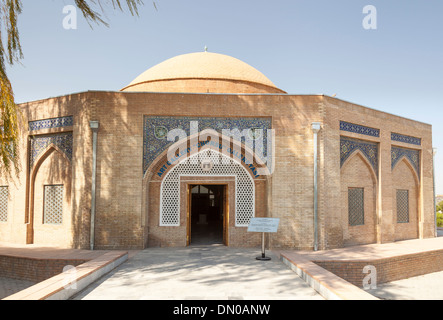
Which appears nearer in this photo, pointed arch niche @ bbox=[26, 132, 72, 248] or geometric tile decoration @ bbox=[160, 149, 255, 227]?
geometric tile decoration @ bbox=[160, 149, 255, 227]

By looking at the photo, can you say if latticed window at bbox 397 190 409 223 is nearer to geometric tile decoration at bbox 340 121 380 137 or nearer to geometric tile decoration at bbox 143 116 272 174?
geometric tile decoration at bbox 340 121 380 137

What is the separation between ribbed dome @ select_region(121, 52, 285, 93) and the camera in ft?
29.9

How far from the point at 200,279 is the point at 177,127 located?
357 cm

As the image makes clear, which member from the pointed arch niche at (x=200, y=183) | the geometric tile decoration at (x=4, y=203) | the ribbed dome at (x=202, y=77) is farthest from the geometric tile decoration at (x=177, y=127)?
the geometric tile decoration at (x=4, y=203)

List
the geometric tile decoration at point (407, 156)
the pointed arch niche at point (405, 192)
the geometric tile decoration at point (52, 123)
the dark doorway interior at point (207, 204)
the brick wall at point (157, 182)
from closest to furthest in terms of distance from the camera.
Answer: the brick wall at point (157, 182)
the geometric tile decoration at point (52, 123)
the geometric tile decoration at point (407, 156)
the pointed arch niche at point (405, 192)
the dark doorway interior at point (207, 204)

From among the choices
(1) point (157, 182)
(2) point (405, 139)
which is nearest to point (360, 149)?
(2) point (405, 139)

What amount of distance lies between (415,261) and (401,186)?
3.07 m

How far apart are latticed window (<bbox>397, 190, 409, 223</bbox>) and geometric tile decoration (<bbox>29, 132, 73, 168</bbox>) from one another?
8.91m

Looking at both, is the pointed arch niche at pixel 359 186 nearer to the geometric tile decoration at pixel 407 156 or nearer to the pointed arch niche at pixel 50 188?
the geometric tile decoration at pixel 407 156

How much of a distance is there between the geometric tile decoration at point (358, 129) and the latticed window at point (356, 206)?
1447 millimetres

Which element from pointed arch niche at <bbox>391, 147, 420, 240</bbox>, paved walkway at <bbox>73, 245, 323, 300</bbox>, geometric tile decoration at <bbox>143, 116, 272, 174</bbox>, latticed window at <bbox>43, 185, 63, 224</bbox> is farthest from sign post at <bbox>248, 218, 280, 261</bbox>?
pointed arch niche at <bbox>391, 147, 420, 240</bbox>

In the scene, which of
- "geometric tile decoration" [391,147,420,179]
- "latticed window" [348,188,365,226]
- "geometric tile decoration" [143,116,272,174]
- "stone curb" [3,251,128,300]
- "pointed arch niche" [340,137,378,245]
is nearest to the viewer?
"stone curb" [3,251,128,300]

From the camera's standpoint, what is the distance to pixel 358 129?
818cm

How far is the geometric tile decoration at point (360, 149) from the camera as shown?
7.93 meters
